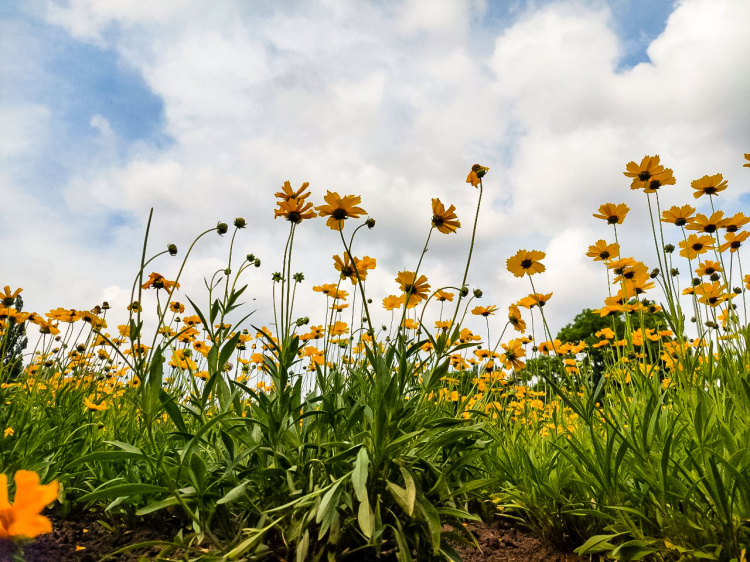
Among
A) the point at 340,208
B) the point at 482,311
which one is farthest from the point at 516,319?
the point at 340,208

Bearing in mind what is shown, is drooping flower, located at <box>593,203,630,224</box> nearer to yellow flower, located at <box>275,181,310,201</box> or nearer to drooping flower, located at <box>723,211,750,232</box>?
drooping flower, located at <box>723,211,750,232</box>

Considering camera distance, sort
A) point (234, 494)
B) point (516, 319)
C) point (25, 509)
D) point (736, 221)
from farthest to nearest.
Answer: point (516, 319)
point (736, 221)
point (234, 494)
point (25, 509)

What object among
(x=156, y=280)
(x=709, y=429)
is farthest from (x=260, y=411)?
(x=709, y=429)

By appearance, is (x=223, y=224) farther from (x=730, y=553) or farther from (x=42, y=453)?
(x=730, y=553)

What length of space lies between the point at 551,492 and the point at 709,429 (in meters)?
0.64

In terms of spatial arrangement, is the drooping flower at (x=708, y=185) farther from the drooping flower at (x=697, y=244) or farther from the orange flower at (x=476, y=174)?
the orange flower at (x=476, y=174)

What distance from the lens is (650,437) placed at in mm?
1741

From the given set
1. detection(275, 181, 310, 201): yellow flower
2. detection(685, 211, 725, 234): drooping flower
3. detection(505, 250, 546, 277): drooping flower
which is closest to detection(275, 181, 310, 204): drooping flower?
detection(275, 181, 310, 201): yellow flower

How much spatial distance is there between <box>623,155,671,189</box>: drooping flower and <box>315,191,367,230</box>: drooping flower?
1399 millimetres

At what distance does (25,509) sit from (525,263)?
1.94 m

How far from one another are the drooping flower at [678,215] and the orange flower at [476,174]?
146cm

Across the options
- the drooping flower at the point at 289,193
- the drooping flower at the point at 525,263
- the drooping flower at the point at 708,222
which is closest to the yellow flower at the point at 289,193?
the drooping flower at the point at 289,193

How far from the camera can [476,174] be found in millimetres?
1899

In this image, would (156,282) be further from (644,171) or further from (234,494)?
(644,171)
